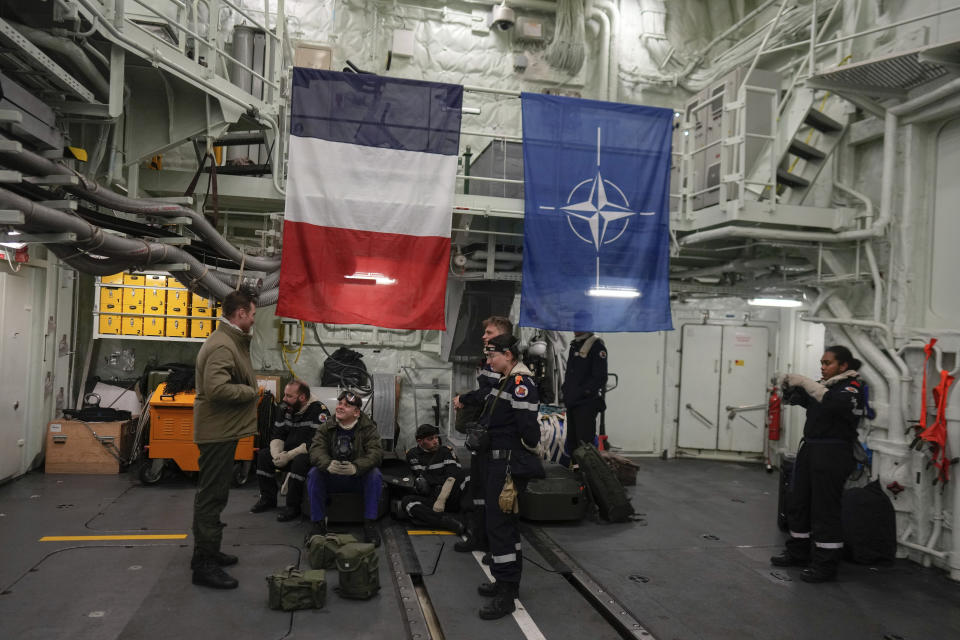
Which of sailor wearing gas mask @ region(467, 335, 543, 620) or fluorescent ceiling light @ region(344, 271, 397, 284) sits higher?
fluorescent ceiling light @ region(344, 271, 397, 284)

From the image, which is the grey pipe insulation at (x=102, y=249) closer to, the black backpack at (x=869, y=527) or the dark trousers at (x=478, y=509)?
the dark trousers at (x=478, y=509)

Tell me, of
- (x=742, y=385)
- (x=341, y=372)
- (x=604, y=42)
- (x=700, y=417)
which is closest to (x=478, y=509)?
(x=341, y=372)

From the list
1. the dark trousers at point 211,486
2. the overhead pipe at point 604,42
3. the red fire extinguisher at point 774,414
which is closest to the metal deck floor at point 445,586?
the dark trousers at point 211,486

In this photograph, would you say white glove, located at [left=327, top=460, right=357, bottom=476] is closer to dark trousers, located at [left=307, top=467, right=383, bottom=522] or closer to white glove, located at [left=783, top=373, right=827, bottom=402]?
dark trousers, located at [left=307, top=467, right=383, bottom=522]

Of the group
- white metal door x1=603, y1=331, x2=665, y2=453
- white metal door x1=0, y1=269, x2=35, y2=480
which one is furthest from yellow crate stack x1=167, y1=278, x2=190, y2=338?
white metal door x1=603, y1=331, x2=665, y2=453

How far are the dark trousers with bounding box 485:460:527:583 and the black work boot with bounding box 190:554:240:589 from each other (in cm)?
209

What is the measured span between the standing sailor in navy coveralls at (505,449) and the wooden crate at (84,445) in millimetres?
6252

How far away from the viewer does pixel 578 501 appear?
24.0 ft

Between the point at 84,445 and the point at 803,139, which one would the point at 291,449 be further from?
the point at 803,139

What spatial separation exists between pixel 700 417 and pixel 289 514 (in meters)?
7.88

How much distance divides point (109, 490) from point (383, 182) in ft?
16.9

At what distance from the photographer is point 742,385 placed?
12.0 m

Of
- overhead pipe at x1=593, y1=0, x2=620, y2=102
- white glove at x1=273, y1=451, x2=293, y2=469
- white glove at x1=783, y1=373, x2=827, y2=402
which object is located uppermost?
overhead pipe at x1=593, y1=0, x2=620, y2=102

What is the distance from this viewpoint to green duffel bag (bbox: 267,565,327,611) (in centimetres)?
479
